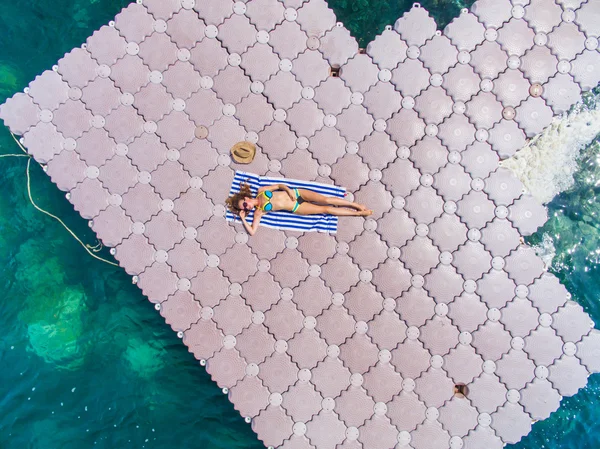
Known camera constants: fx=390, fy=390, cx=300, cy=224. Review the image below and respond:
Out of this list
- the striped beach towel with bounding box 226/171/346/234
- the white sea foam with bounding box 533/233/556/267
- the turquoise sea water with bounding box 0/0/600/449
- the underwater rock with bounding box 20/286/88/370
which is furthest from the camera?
the white sea foam with bounding box 533/233/556/267

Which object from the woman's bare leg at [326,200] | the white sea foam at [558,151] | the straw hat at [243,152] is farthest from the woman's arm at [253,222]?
the white sea foam at [558,151]

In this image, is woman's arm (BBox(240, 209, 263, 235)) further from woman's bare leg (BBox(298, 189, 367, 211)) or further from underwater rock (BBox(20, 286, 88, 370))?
underwater rock (BBox(20, 286, 88, 370))

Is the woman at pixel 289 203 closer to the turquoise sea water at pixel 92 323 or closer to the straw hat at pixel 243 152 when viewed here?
the straw hat at pixel 243 152

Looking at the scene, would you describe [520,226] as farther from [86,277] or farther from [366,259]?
[86,277]

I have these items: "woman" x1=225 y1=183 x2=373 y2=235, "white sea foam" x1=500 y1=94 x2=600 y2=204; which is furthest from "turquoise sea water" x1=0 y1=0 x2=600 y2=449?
"woman" x1=225 y1=183 x2=373 y2=235

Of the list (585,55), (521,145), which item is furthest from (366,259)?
(585,55)

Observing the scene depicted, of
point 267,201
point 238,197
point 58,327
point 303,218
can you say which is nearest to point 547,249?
point 303,218

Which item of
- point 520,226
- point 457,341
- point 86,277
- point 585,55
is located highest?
point 86,277
